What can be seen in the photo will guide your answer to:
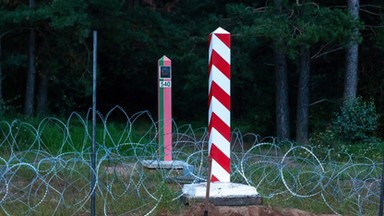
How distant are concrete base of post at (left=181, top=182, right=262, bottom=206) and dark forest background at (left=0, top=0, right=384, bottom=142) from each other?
28.1ft

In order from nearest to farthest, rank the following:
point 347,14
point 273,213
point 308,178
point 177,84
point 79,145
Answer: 1. point 273,213
2. point 308,178
3. point 79,145
4. point 347,14
5. point 177,84

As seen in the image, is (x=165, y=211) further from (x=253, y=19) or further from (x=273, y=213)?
(x=253, y=19)

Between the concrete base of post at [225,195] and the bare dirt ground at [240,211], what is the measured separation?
0.43ft

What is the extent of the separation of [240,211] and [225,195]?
1.10 ft

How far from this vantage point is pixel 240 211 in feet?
24.9

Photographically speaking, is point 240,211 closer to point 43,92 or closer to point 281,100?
point 281,100

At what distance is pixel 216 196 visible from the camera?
7832 mm

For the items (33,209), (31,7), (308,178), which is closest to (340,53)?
(31,7)

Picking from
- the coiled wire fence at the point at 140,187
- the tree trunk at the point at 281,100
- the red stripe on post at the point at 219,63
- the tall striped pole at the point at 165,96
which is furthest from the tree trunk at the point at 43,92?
the red stripe on post at the point at 219,63

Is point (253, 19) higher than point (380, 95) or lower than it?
higher

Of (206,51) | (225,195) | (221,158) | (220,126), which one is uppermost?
(206,51)

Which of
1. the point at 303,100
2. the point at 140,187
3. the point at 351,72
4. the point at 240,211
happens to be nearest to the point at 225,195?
the point at 240,211

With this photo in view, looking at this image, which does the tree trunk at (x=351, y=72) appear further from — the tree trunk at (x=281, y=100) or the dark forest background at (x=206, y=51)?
the tree trunk at (x=281, y=100)

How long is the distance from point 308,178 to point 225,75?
93.2 inches
